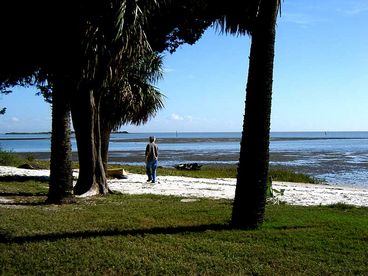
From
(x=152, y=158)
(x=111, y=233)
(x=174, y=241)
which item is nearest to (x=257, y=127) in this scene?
(x=174, y=241)

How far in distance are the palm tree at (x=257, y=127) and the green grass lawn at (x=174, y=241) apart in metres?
0.45

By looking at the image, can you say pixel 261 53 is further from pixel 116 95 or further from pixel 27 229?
pixel 116 95

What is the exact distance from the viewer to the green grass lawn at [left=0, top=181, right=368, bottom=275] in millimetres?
6355

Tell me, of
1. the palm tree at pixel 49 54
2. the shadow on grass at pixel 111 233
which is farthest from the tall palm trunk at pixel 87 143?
the shadow on grass at pixel 111 233

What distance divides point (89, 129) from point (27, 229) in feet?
20.2

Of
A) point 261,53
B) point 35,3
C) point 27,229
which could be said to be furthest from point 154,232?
point 35,3

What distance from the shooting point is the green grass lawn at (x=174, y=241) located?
6.36m

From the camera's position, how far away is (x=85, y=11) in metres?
10.4

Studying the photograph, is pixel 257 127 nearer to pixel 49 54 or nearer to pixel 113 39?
pixel 113 39

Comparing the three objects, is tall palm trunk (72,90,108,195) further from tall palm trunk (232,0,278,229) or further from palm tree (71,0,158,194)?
tall palm trunk (232,0,278,229)

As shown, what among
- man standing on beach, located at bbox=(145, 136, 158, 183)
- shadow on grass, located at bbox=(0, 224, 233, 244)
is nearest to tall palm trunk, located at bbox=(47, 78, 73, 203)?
Result: shadow on grass, located at bbox=(0, 224, 233, 244)

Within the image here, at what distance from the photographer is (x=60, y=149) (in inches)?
473

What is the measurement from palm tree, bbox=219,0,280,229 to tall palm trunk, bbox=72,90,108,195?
6.41 m

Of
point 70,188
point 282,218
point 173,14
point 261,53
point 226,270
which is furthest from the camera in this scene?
point 173,14
